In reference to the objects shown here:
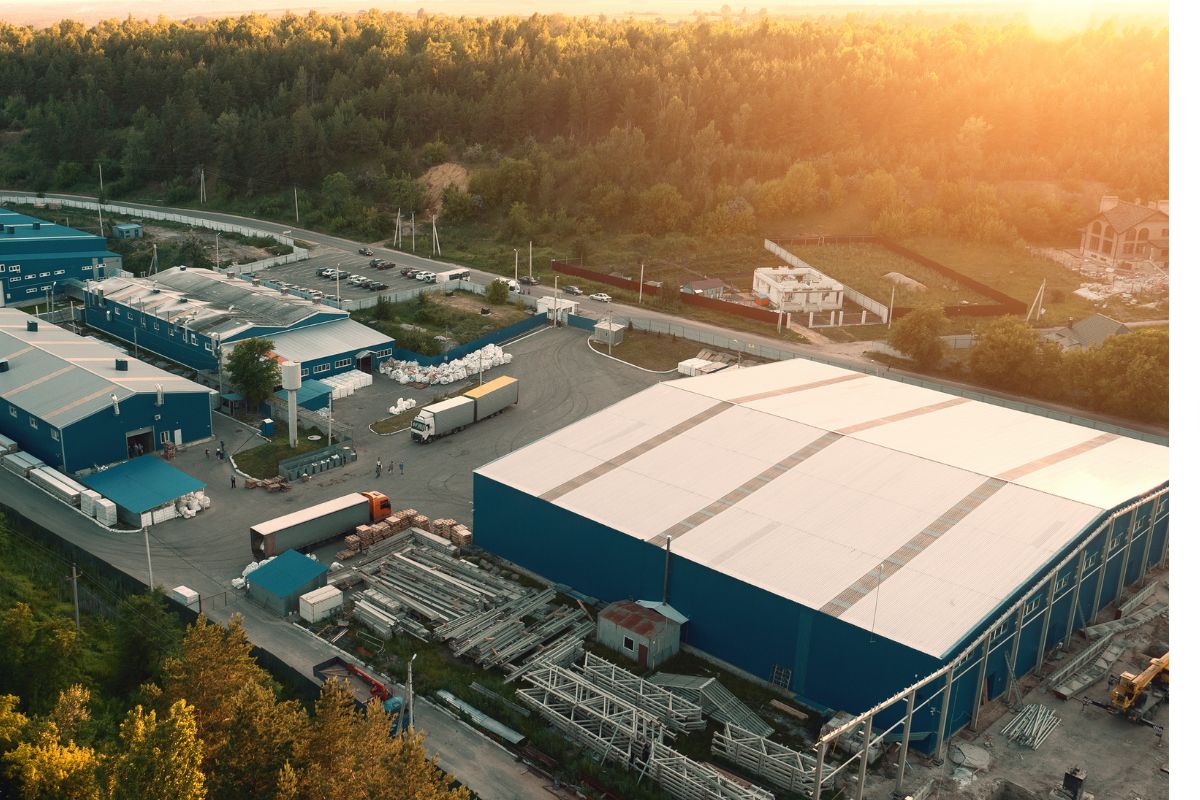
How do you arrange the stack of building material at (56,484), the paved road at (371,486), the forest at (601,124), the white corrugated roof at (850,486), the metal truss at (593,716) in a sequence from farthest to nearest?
the forest at (601,124) → the stack of building material at (56,484) → the white corrugated roof at (850,486) → the paved road at (371,486) → the metal truss at (593,716)

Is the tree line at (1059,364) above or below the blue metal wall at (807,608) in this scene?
above

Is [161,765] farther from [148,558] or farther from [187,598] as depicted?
[148,558]

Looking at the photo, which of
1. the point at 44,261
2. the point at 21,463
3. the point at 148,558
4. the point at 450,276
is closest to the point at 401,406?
the point at 21,463

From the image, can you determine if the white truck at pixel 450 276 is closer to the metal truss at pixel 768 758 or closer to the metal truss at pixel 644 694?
the metal truss at pixel 644 694

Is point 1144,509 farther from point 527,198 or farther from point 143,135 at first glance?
point 143,135

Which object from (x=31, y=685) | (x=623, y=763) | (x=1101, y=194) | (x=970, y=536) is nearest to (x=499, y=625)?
(x=623, y=763)

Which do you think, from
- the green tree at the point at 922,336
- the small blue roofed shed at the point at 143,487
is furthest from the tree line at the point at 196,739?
the green tree at the point at 922,336
